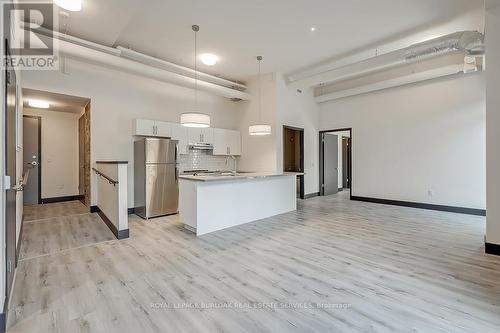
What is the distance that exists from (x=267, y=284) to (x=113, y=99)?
496cm

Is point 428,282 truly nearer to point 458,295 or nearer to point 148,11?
point 458,295

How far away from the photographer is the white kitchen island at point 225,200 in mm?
3965

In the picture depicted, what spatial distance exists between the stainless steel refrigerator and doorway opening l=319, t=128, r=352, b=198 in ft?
16.0

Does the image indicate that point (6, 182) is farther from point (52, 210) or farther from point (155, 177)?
point (52, 210)

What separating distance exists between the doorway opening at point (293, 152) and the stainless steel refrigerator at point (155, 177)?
12.4 feet

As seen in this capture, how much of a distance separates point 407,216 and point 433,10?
3740 millimetres

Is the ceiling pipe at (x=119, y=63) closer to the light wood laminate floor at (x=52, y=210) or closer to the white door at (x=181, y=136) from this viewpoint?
the white door at (x=181, y=136)

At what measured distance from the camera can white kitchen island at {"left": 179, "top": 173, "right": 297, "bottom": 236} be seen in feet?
13.0

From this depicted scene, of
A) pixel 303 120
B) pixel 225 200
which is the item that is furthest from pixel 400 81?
pixel 225 200

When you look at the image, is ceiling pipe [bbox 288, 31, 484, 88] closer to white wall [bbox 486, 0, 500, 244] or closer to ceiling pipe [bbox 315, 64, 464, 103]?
ceiling pipe [bbox 315, 64, 464, 103]

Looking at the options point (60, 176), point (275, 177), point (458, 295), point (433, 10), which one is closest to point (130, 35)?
point (275, 177)

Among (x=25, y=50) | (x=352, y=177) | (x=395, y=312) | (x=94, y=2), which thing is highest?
(x=94, y=2)

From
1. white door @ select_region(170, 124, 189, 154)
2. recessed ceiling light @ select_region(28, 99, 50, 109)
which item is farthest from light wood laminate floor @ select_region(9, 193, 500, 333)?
recessed ceiling light @ select_region(28, 99, 50, 109)

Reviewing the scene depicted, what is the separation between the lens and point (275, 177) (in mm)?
5297
